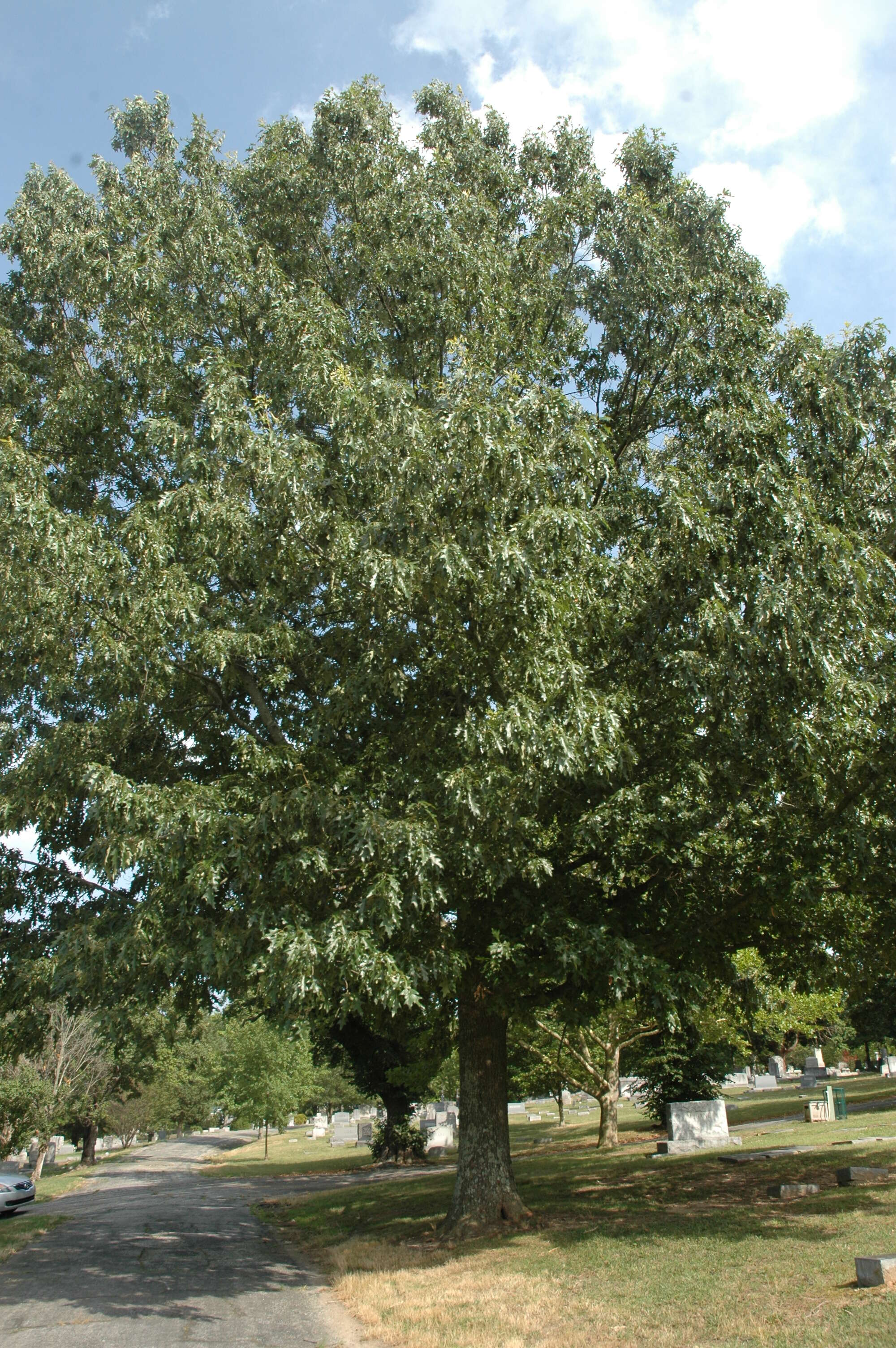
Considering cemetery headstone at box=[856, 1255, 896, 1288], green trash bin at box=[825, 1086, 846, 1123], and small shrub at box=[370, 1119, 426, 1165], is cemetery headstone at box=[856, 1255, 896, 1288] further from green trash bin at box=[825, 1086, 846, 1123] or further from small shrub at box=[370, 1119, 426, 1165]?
small shrub at box=[370, 1119, 426, 1165]

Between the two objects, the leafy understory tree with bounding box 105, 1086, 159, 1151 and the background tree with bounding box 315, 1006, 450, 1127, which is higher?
the background tree with bounding box 315, 1006, 450, 1127

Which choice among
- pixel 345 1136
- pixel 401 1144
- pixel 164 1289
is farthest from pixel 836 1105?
pixel 345 1136

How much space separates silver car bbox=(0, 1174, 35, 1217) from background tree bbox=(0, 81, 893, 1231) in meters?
14.5

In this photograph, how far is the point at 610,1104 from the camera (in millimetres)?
24766

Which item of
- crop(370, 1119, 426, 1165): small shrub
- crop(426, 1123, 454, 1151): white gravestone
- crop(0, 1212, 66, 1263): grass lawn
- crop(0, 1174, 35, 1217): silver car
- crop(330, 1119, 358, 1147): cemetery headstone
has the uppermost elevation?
crop(0, 1212, 66, 1263): grass lawn

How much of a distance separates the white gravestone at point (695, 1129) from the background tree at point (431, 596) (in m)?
9.62

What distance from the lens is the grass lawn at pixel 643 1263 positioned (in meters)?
7.21

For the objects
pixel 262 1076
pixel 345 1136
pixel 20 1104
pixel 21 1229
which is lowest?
pixel 345 1136

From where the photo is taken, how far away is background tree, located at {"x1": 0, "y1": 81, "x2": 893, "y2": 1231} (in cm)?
917

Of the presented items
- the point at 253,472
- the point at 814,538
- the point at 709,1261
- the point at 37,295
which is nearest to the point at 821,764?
the point at 814,538

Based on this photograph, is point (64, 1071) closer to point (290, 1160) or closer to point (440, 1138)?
point (290, 1160)

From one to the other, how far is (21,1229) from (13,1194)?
231 inches

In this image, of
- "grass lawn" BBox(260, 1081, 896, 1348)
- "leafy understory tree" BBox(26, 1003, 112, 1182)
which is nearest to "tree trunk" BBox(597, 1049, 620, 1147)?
"grass lawn" BBox(260, 1081, 896, 1348)

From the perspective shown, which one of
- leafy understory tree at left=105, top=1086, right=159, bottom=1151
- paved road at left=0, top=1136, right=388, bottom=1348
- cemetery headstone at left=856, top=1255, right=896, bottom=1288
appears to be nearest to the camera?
cemetery headstone at left=856, top=1255, right=896, bottom=1288
